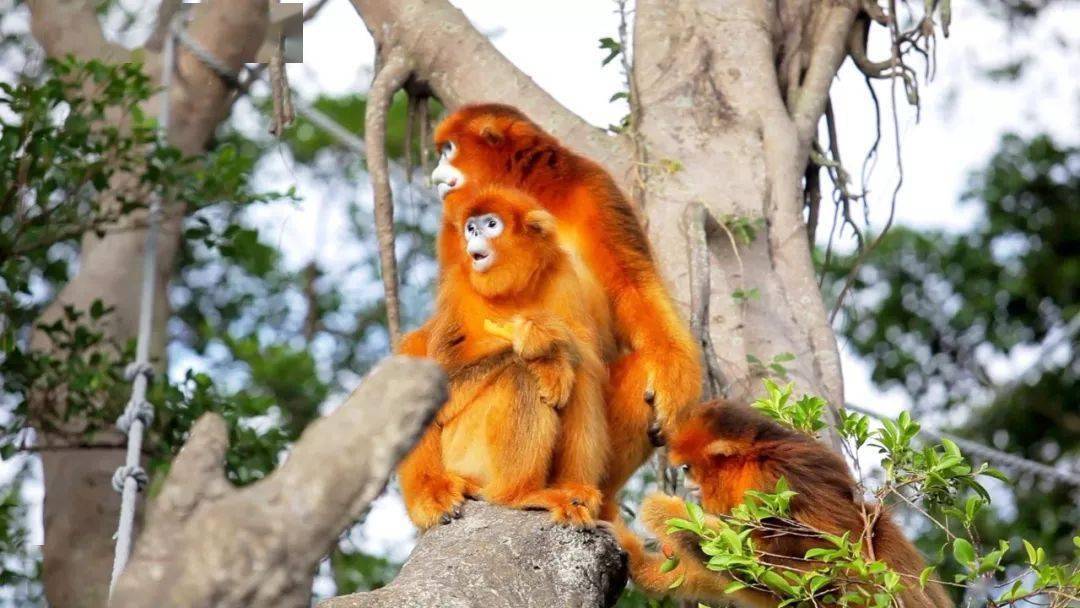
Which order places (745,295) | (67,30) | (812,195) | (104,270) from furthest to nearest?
1. (67,30)
2. (104,270)
3. (812,195)
4. (745,295)

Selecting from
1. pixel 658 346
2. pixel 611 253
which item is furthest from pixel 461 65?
pixel 658 346

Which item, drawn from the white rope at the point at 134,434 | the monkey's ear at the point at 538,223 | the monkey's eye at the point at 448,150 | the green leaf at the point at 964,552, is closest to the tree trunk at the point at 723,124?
the monkey's eye at the point at 448,150

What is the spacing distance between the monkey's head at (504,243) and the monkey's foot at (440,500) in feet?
1.69

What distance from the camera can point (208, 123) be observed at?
7789 millimetres

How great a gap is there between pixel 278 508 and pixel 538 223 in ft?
7.21

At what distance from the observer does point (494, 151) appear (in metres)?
4.36

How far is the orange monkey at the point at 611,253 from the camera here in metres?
3.99

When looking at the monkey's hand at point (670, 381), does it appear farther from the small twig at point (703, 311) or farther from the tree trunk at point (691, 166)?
the tree trunk at point (691, 166)

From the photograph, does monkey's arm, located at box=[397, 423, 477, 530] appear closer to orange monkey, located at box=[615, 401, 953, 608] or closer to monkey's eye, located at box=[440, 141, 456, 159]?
orange monkey, located at box=[615, 401, 953, 608]

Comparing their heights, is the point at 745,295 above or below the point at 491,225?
below

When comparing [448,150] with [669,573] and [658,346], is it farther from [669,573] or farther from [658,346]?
[669,573]

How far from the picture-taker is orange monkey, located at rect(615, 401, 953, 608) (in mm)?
3436

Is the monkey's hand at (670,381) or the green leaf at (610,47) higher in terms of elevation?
the green leaf at (610,47)

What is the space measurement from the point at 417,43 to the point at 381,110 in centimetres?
31
